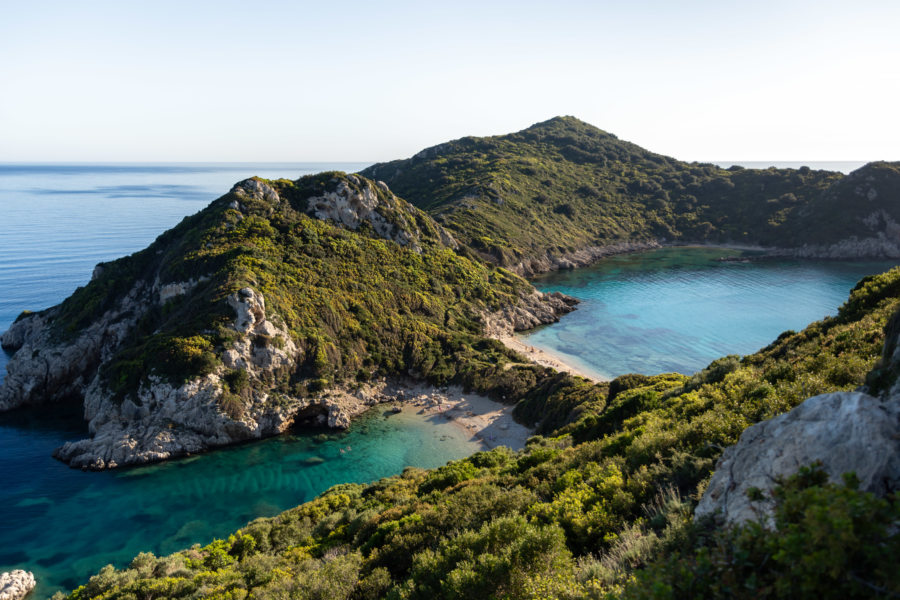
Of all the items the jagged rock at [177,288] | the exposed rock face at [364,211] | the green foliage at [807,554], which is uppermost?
the exposed rock face at [364,211]

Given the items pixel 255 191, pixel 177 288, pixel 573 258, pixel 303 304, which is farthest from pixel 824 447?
pixel 573 258

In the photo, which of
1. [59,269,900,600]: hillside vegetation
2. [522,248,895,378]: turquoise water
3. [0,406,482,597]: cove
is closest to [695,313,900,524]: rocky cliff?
[59,269,900,600]: hillside vegetation

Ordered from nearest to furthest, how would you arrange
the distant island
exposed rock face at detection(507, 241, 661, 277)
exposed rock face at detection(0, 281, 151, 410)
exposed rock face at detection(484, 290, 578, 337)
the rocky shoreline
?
the distant island → the rocky shoreline → exposed rock face at detection(0, 281, 151, 410) → exposed rock face at detection(484, 290, 578, 337) → exposed rock face at detection(507, 241, 661, 277)

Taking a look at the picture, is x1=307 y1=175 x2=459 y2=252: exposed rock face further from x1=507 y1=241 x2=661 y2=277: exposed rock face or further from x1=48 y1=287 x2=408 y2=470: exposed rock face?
x1=507 y1=241 x2=661 y2=277: exposed rock face

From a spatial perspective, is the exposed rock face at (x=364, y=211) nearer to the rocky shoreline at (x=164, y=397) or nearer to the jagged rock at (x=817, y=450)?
the rocky shoreline at (x=164, y=397)

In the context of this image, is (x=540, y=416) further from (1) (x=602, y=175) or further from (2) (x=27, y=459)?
(1) (x=602, y=175)

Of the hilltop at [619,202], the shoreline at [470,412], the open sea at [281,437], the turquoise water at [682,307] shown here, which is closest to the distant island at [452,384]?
the hilltop at [619,202]

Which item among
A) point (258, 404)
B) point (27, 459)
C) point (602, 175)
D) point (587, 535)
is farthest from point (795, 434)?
point (602, 175)
